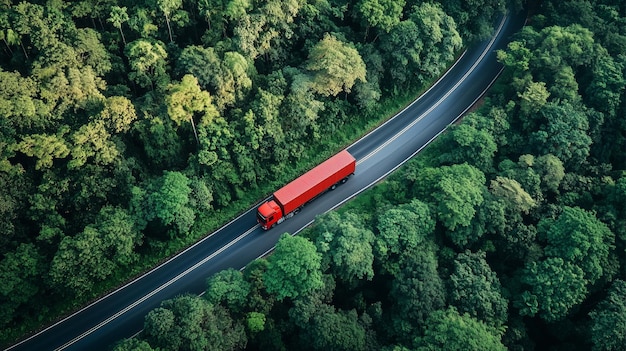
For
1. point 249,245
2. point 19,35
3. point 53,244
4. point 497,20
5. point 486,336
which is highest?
point 19,35

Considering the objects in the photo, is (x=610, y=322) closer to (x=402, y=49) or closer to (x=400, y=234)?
(x=400, y=234)

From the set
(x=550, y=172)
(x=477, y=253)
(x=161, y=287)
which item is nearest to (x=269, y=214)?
(x=161, y=287)

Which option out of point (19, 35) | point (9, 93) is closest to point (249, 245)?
point (9, 93)

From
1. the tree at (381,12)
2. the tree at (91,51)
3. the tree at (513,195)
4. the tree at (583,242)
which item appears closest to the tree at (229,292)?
the tree at (91,51)

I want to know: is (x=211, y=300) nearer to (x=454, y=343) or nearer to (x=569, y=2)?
(x=454, y=343)

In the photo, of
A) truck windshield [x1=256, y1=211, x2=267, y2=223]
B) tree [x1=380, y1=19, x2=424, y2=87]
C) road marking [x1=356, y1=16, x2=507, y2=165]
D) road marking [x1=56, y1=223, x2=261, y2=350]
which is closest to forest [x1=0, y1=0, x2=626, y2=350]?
tree [x1=380, y1=19, x2=424, y2=87]

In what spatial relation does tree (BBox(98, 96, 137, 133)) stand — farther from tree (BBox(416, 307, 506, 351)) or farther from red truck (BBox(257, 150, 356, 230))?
tree (BBox(416, 307, 506, 351))
